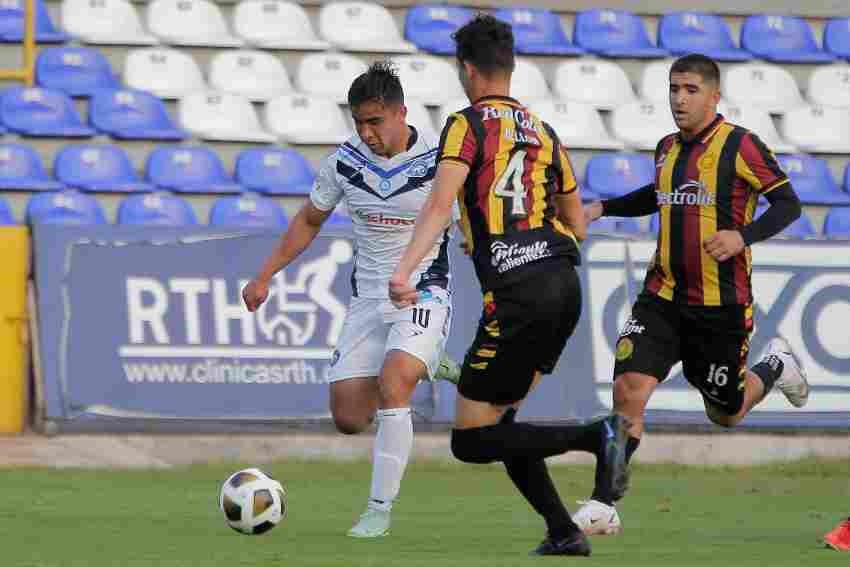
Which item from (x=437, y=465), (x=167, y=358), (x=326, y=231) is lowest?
(x=437, y=465)

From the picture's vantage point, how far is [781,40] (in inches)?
695

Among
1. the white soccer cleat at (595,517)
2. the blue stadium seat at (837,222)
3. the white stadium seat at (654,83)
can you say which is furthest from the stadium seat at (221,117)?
the white soccer cleat at (595,517)

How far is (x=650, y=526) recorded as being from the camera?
877 cm

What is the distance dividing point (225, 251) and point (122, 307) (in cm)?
85

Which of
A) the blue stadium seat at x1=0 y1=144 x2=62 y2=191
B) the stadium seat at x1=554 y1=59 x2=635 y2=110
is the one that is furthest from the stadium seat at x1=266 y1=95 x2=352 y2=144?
the stadium seat at x1=554 y1=59 x2=635 y2=110

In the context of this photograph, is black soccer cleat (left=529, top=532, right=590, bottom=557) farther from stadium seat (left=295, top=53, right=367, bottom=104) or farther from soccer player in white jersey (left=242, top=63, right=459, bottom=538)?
stadium seat (left=295, top=53, right=367, bottom=104)

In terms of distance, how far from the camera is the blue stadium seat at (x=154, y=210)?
1373 cm

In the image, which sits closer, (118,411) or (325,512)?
(325,512)

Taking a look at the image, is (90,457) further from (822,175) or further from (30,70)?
(822,175)

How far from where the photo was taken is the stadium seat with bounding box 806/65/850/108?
17328 mm

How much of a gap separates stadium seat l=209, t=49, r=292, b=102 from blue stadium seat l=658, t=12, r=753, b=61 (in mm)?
4170

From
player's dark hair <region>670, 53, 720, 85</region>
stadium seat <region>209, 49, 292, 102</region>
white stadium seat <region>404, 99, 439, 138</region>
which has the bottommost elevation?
white stadium seat <region>404, 99, 439, 138</region>

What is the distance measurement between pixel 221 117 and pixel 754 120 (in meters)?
5.30

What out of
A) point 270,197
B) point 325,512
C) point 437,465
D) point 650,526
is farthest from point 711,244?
point 270,197
